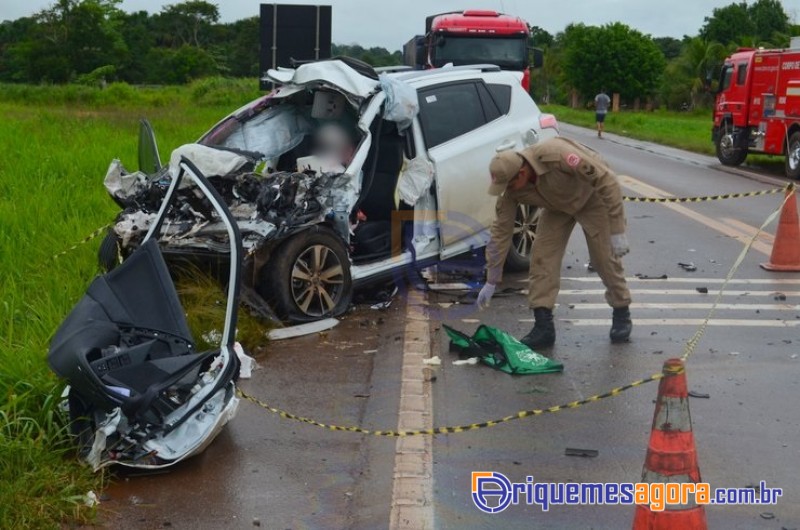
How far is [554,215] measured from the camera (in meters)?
7.14

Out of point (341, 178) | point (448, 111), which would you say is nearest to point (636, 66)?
point (448, 111)

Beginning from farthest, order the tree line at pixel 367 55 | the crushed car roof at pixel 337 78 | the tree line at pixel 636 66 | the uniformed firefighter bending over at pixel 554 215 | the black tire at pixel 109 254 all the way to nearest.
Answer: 1. the tree line at pixel 636 66
2. the tree line at pixel 367 55
3. the crushed car roof at pixel 337 78
4. the black tire at pixel 109 254
5. the uniformed firefighter bending over at pixel 554 215

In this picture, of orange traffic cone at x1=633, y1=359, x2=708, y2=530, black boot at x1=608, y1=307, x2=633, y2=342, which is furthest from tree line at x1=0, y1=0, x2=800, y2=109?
orange traffic cone at x1=633, y1=359, x2=708, y2=530

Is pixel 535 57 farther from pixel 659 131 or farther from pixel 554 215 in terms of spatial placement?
pixel 554 215

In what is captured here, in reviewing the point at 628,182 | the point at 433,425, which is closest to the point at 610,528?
the point at 433,425

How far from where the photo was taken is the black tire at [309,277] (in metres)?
7.42

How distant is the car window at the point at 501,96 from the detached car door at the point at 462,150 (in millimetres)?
111

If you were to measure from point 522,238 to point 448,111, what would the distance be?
1.49 metres

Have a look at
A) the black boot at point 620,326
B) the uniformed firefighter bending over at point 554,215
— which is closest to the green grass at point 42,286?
the uniformed firefighter bending over at point 554,215

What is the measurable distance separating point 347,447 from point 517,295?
3.89 m

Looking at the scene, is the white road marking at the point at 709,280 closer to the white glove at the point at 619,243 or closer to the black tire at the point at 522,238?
the black tire at the point at 522,238

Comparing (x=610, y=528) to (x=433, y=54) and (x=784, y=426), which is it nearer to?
(x=784, y=426)

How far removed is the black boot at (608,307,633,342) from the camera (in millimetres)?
7367

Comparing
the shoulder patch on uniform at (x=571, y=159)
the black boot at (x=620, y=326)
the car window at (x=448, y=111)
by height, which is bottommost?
the black boot at (x=620, y=326)
